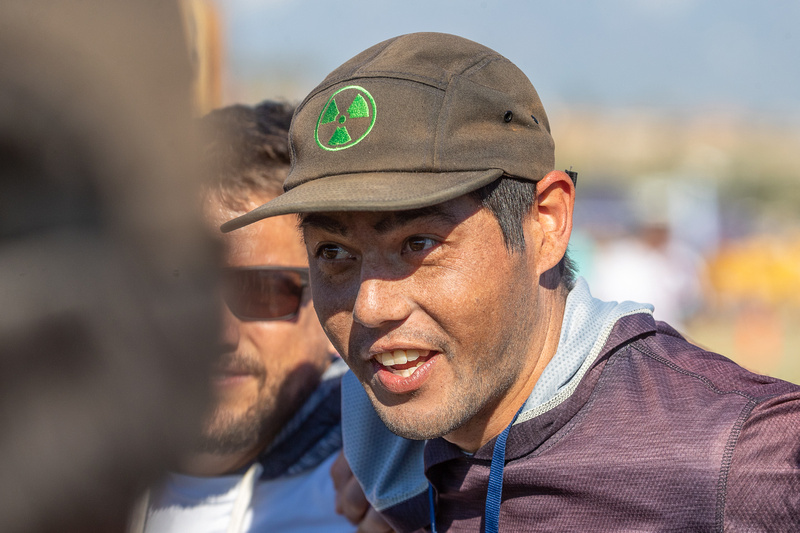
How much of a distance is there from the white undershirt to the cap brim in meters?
1.22

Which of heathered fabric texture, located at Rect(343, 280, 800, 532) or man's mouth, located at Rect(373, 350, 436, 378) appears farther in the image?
man's mouth, located at Rect(373, 350, 436, 378)

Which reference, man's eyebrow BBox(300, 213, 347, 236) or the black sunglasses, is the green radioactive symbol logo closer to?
man's eyebrow BBox(300, 213, 347, 236)

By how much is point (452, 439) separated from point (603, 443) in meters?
0.44

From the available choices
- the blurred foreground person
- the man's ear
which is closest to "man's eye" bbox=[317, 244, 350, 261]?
the man's ear

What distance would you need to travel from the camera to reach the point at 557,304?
1980mm

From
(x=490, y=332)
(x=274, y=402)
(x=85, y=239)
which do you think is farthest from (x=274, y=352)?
(x=85, y=239)

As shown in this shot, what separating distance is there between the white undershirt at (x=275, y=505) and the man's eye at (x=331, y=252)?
3.42 feet

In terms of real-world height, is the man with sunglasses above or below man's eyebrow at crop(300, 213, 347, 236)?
below

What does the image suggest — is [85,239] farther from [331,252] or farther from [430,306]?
[331,252]


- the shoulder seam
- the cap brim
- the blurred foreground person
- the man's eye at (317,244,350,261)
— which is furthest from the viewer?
the man's eye at (317,244,350,261)

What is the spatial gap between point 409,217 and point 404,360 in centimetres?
35

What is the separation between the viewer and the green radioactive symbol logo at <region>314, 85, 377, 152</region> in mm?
1668

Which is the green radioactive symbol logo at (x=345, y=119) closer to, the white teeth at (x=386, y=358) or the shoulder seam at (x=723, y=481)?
the white teeth at (x=386, y=358)

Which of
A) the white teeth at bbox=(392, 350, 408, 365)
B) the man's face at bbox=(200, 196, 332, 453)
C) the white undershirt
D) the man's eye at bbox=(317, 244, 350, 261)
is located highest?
the man's eye at bbox=(317, 244, 350, 261)
